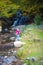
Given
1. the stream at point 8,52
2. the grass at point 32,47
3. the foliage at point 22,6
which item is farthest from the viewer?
the foliage at point 22,6

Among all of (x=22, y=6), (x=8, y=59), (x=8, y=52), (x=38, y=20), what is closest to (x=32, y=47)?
(x=8, y=59)

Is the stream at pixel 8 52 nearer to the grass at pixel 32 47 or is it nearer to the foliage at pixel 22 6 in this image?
the grass at pixel 32 47

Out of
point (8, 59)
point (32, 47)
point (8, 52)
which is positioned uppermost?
point (32, 47)

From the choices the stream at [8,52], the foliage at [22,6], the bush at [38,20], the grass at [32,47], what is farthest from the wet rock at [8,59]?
the foliage at [22,6]

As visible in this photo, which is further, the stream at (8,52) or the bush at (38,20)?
the bush at (38,20)

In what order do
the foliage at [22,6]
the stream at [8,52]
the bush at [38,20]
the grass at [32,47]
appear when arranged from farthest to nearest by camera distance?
the foliage at [22,6]
the bush at [38,20]
the stream at [8,52]
the grass at [32,47]

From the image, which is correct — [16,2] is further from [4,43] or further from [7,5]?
[4,43]

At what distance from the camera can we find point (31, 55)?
21.6ft

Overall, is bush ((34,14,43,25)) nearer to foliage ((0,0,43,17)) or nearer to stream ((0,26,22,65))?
foliage ((0,0,43,17))

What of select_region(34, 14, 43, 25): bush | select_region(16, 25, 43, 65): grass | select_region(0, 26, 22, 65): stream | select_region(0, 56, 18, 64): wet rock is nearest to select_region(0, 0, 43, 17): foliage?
select_region(34, 14, 43, 25): bush

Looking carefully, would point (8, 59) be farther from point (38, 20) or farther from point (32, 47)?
point (38, 20)

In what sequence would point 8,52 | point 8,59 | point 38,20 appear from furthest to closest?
point 38,20 < point 8,52 < point 8,59

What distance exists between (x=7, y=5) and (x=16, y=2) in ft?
2.49

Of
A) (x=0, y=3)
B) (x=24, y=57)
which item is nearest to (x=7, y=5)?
(x=0, y=3)
